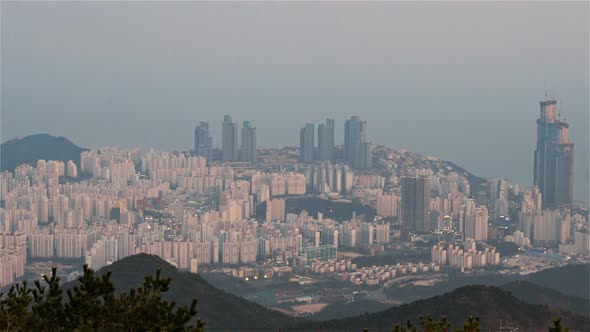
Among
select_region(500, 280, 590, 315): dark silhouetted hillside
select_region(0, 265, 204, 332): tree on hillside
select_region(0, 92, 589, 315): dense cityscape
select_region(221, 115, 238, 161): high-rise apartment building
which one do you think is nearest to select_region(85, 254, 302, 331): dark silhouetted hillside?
select_region(500, 280, 590, 315): dark silhouetted hillside

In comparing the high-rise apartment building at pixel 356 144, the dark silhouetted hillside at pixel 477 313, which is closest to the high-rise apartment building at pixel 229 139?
the high-rise apartment building at pixel 356 144

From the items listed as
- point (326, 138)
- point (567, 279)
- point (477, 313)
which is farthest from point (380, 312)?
point (326, 138)

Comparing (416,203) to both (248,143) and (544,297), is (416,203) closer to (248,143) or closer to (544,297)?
(248,143)

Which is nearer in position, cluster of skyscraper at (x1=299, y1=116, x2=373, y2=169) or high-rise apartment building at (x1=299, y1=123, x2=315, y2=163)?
cluster of skyscraper at (x1=299, y1=116, x2=373, y2=169)

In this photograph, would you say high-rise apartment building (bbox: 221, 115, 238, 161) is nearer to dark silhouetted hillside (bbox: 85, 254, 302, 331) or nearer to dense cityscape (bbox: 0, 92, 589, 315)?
dense cityscape (bbox: 0, 92, 589, 315)

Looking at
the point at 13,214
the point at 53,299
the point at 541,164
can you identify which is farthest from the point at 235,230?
the point at 53,299

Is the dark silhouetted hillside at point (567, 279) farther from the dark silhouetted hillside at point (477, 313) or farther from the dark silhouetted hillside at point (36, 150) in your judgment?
the dark silhouetted hillside at point (36, 150)
